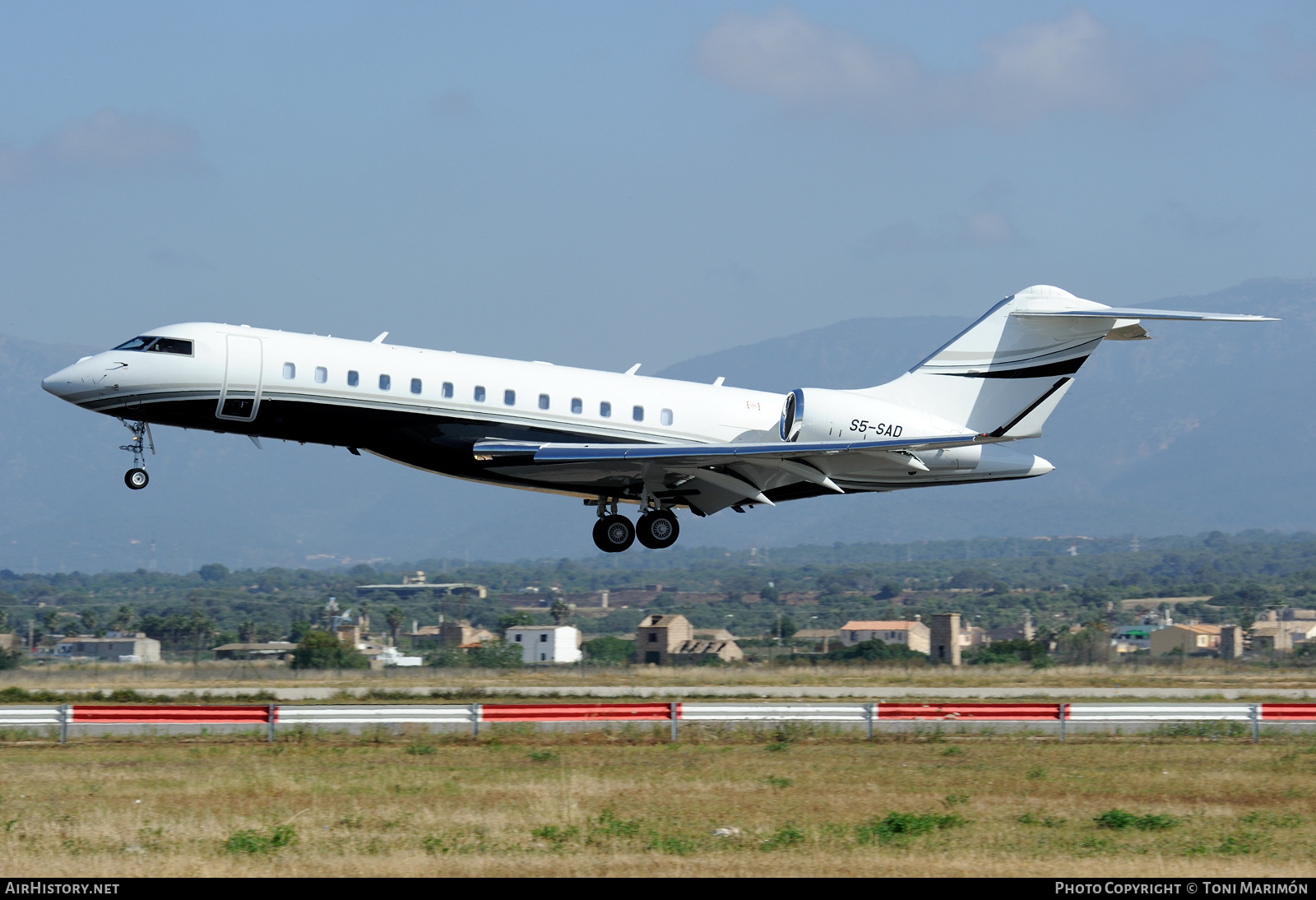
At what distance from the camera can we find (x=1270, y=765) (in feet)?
67.8

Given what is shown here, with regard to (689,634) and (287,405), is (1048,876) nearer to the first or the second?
(287,405)

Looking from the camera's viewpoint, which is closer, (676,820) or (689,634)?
(676,820)

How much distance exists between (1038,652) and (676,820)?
43408mm

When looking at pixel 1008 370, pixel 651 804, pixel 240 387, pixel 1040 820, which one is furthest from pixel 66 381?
pixel 1040 820

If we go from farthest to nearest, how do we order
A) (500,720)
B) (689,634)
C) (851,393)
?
(689,634), (851,393), (500,720)

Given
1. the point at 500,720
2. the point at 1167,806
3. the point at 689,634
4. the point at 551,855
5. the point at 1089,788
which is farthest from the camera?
the point at 689,634

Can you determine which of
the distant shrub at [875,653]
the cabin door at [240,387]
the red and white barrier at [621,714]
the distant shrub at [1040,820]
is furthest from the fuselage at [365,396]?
the distant shrub at [875,653]

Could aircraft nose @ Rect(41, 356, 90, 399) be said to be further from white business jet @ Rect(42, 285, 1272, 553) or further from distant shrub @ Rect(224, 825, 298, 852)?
distant shrub @ Rect(224, 825, 298, 852)

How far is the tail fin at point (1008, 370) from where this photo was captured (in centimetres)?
2830

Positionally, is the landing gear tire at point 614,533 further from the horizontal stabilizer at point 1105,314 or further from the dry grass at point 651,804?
the horizontal stabilizer at point 1105,314

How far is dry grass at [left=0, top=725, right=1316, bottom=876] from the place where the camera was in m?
13.7

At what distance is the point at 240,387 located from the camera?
2427 cm

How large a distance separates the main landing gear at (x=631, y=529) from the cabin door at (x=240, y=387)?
21.7ft

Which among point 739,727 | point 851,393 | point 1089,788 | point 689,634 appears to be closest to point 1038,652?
point 689,634
